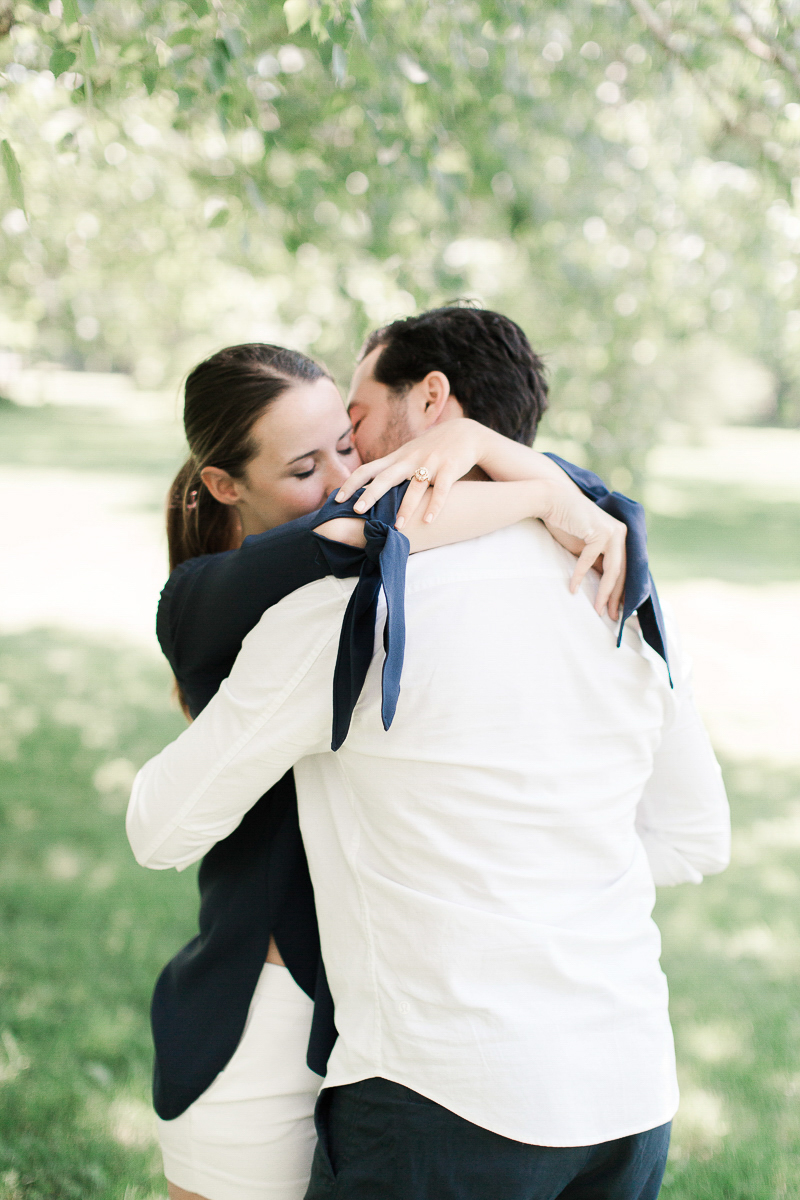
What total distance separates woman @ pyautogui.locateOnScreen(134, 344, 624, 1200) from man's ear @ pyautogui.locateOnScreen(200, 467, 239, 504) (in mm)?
374

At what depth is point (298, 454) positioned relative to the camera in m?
1.90

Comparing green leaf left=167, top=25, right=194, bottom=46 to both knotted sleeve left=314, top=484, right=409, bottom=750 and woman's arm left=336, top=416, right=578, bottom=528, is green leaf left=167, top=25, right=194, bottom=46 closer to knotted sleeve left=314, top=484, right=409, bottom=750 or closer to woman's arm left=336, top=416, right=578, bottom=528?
woman's arm left=336, top=416, right=578, bottom=528

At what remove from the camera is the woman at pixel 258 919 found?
144cm

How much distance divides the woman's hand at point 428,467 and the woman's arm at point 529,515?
0.06ft

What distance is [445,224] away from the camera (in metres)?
4.84

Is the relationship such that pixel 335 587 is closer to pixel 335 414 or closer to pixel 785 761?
pixel 335 414

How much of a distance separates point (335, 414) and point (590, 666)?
81cm

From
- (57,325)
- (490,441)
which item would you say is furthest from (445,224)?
(57,325)

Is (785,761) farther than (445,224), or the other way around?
(785,761)

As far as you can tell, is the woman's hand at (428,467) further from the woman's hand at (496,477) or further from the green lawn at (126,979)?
the green lawn at (126,979)

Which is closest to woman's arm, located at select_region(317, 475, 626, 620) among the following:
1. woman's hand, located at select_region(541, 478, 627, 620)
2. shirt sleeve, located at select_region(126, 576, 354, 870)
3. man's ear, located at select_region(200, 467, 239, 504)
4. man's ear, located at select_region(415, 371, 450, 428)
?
woman's hand, located at select_region(541, 478, 627, 620)

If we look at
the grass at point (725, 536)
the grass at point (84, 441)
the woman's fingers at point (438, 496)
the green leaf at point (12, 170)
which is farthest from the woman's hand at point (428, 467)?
the grass at point (84, 441)

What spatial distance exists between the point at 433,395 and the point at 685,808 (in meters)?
0.94

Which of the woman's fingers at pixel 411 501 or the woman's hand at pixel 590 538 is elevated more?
the woman's fingers at pixel 411 501
